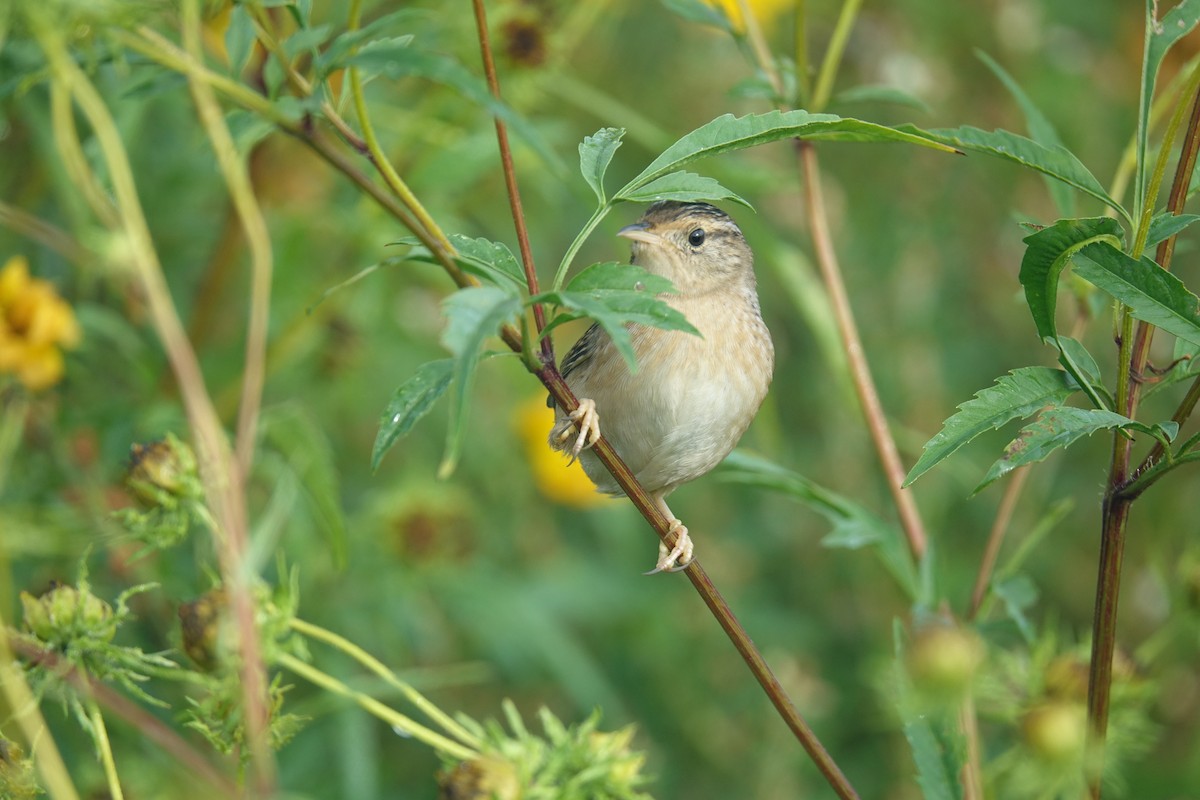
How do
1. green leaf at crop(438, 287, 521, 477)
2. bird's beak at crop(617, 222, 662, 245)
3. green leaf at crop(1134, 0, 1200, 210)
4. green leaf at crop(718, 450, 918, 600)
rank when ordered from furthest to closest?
1. bird's beak at crop(617, 222, 662, 245)
2. green leaf at crop(718, 450, 918, 600)
3. green leaf at crop(1134, 0, 1200, 210)
4. green leaf at crop(438, 287, 521, 477)

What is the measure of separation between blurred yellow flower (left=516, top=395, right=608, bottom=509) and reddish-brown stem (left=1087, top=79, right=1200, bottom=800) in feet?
9.03

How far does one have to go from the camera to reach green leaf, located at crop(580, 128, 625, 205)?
1864 mm

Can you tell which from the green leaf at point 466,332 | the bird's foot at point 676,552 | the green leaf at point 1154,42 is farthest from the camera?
the bird's foot at point 676,552

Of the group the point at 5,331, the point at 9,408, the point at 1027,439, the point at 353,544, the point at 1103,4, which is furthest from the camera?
the point at 1103,4

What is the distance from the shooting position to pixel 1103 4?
5562mm

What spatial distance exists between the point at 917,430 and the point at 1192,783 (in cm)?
176

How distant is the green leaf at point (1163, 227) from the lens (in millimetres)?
1754

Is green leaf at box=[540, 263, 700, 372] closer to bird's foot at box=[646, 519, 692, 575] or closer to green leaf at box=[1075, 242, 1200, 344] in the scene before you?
green leaf at box=[1075, 242, 1200, 344]

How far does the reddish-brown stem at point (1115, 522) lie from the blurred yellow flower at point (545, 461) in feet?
9.03

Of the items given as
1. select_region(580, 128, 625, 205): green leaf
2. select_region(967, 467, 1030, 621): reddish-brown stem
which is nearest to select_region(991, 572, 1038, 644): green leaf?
select_region(967, 467, 1030, 621): reddish-brown stem

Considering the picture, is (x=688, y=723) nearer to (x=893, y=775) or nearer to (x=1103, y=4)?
(x=893, y=775)

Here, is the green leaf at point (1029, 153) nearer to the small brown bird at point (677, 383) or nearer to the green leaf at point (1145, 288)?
the green leaf at point (1145, 288)

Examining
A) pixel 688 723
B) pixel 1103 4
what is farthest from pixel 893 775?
pixel 1103 4

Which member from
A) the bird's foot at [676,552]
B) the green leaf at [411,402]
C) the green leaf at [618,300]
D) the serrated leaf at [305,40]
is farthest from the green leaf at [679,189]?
the bird's foot at [676,552]
